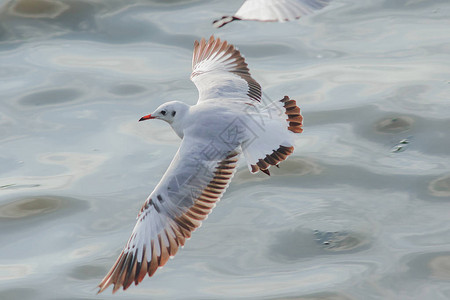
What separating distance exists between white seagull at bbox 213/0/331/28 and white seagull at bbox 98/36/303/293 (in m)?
0.83

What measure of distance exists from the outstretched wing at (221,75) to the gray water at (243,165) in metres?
0.97

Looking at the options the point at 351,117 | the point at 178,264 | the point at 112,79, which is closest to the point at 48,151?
the point at 112,79

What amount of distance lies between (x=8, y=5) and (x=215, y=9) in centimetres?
234

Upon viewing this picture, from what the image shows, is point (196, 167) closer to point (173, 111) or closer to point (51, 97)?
point (173, 111)

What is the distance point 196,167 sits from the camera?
502cm

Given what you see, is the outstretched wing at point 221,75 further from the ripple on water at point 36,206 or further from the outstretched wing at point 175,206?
the ripple on water at point 36,206

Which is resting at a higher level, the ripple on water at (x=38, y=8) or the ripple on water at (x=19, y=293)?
the ripple on water at (x=38, y=8)

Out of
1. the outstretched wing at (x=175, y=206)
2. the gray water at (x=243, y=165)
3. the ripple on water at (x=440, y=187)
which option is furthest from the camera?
the ripple on water at (x=440, y=187)

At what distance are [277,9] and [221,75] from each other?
1545mm

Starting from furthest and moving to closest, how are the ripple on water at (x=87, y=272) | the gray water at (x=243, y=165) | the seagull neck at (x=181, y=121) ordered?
the ripple on water at (x=87, y=272) → the gray water at (x=243, y=165) → the seagull neck at (x=181, y=121)

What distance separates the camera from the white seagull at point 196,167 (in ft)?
16.4

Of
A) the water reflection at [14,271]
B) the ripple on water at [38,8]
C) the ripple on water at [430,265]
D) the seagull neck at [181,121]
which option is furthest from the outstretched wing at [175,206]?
the ripple on water at [38,8]

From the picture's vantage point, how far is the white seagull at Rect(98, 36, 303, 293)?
5008 millimetres

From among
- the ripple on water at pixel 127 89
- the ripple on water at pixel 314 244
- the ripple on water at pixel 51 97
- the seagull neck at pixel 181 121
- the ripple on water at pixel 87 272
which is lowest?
the ripple on water at pixel 314 244
